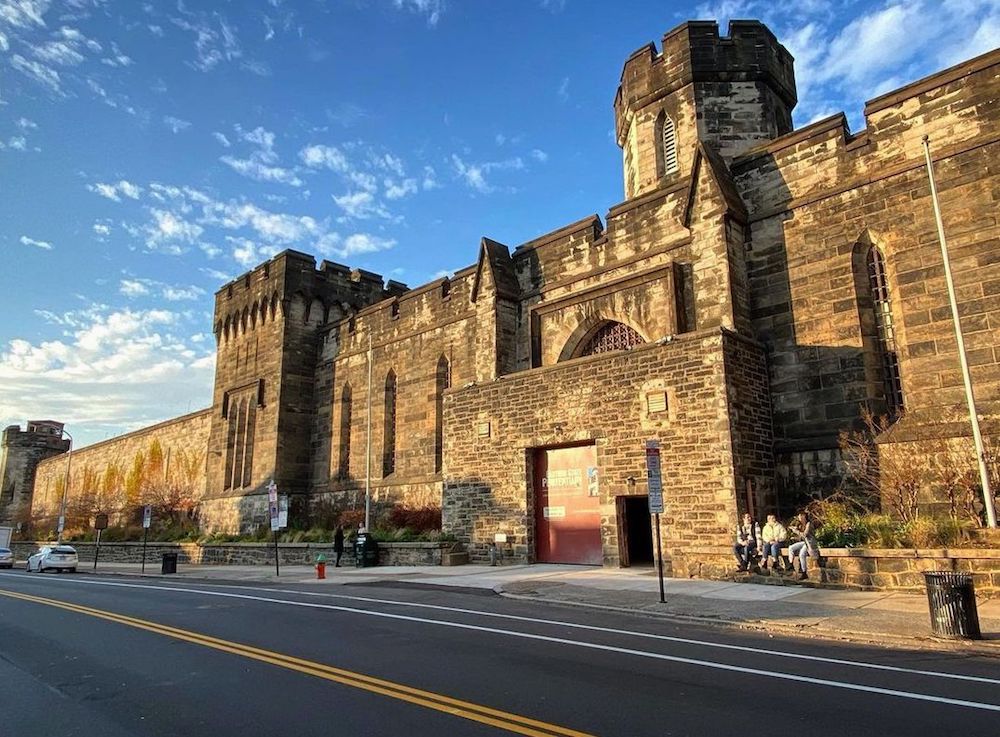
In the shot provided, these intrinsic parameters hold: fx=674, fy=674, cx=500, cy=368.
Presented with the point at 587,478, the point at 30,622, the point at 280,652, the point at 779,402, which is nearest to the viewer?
the point at 280,652

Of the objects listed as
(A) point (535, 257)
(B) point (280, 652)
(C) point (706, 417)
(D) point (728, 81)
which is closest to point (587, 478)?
(C) point (706, 417)

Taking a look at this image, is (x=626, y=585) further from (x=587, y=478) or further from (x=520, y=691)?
(x=520, y=691)

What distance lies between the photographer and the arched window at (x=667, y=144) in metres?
23.2

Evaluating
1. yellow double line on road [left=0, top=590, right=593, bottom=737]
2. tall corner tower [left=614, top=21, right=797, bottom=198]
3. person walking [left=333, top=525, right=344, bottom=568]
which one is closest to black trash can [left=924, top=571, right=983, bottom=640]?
yellow double line on road [left=0, top=590, right=593, bottom=737]

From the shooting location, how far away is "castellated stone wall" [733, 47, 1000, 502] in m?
14.5

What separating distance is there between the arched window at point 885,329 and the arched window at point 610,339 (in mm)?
6043

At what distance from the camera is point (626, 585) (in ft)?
45.1

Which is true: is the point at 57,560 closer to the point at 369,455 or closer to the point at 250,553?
the point at 250,553

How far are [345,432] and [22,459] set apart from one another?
2092 inches

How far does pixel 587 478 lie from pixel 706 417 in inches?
163

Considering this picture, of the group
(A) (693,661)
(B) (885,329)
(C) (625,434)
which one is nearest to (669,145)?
(B) (885,329)

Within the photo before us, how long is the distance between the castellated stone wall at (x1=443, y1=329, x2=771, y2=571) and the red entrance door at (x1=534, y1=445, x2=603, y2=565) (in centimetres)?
34

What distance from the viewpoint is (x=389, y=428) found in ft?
93.9

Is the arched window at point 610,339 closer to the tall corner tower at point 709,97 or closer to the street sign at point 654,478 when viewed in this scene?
the tall corner tower at point 709,97
